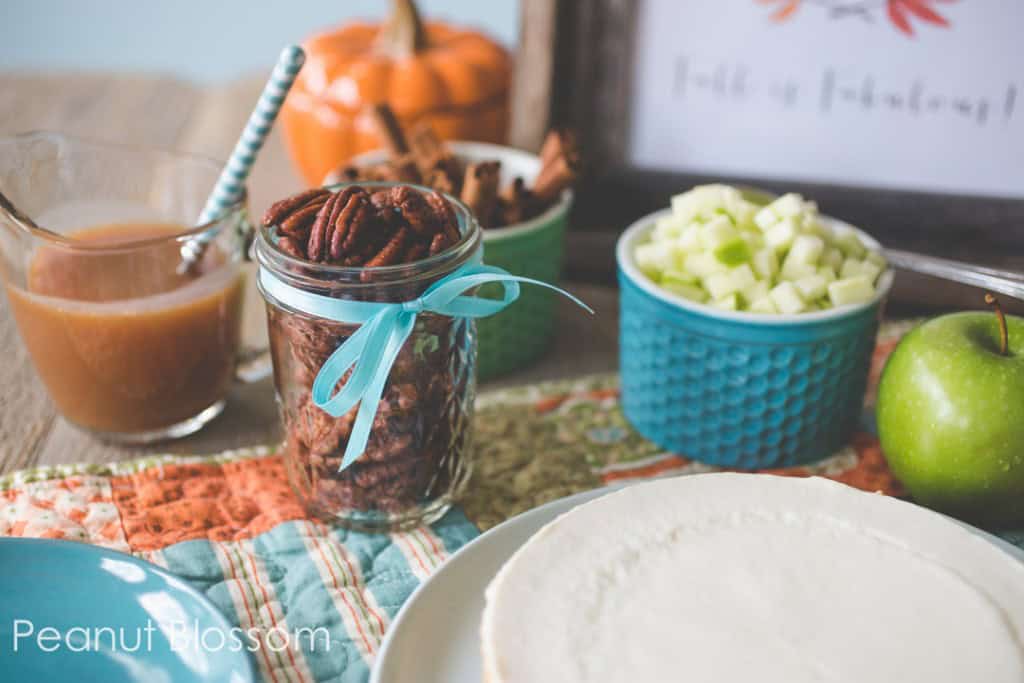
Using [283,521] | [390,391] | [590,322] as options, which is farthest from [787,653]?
[590,322]

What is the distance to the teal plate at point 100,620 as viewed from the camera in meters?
0.73

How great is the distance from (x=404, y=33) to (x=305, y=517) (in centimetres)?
85

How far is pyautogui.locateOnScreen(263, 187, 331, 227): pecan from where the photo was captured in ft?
2.76

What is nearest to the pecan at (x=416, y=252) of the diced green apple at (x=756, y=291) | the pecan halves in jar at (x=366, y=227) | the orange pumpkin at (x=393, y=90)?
the pecan halves in jar at (x=366, y=227)

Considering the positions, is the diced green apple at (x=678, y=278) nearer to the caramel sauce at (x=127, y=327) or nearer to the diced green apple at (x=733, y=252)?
the diced green apple at (x=733, y=252)

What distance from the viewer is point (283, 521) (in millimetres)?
925

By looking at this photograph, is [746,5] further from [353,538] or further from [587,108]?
[353,538]

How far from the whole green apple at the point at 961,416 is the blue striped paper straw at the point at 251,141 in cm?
63

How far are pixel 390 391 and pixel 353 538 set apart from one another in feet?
0.52

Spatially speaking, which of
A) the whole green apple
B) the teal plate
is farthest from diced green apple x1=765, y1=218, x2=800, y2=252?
the teal plate

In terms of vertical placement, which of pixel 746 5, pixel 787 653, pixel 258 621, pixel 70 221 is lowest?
pixel 258 621

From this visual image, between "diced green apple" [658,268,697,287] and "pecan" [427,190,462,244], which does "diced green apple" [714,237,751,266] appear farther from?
"pecan" [427,190,462,244]

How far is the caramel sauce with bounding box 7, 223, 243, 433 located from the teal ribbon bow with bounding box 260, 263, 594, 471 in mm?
213

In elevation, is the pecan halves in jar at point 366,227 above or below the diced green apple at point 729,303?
above
